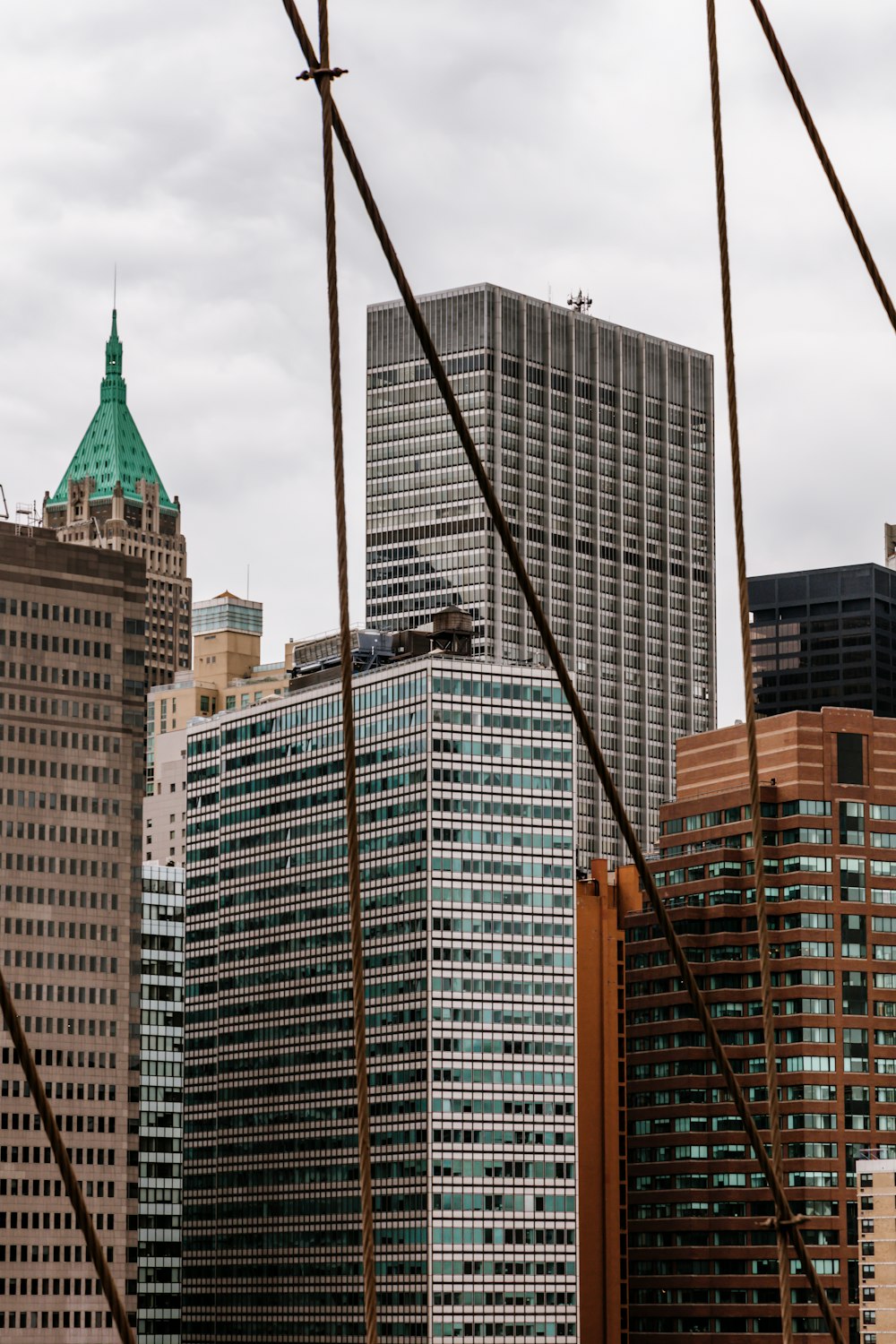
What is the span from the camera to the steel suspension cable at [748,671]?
23734 mm

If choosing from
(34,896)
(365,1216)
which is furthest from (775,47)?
(34,896)

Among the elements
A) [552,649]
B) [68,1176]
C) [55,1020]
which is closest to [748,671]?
[552,649]

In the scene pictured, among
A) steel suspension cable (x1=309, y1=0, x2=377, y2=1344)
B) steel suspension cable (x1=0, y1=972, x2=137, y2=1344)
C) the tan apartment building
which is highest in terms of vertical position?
steel suspension cable (x1=309, y1=0, x2=377, y2=1344)

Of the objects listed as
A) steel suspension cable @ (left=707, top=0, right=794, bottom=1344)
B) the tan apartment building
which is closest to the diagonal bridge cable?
steel suspension cable @ (left=707, top=0, right=794, bottom=1344)

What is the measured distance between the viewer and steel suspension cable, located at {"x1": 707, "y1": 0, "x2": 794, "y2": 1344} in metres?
23.7

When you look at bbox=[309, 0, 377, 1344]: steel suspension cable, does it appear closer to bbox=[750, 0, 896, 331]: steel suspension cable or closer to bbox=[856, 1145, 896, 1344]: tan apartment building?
Result: bbox=[750, 0, 896, 331]: steel suspension cable

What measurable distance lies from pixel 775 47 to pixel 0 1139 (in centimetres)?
17452

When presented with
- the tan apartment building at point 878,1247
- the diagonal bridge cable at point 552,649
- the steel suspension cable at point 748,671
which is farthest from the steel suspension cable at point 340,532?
the tan apartment building at point 878,1247

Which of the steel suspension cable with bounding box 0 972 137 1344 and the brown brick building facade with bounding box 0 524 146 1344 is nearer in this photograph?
the steel suspension cable with bounding box 0 972 137 1344

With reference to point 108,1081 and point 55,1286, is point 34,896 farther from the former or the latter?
point 55,1286

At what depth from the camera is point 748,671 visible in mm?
24828

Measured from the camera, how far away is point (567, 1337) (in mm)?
196375

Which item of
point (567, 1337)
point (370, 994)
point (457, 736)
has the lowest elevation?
point (567, 1337)

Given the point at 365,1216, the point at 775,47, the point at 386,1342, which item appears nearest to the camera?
the point at 365,1216
